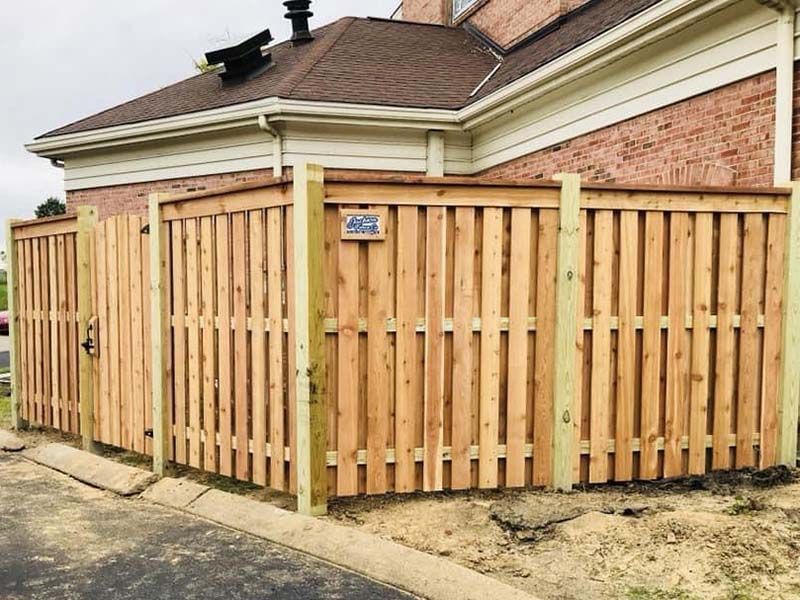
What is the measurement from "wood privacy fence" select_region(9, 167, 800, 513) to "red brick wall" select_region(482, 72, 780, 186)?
120 cm

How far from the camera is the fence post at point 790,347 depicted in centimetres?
466

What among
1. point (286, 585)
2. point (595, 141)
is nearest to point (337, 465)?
point (286, 585)

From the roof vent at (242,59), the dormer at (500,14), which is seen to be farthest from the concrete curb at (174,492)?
the dormer at (500,14)

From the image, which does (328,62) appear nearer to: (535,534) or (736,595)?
(535,534)

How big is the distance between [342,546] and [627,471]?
1.98 meters

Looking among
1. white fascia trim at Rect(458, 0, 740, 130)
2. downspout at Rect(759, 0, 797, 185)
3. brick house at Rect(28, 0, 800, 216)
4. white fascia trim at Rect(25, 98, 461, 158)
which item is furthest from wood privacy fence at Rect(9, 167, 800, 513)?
white fascia trim at Rect(25, 98, 461, 158)

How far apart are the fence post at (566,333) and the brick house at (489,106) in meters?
2.04

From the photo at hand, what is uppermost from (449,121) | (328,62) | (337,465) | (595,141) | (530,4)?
(530,4)

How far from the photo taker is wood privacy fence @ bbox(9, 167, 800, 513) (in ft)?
13.6

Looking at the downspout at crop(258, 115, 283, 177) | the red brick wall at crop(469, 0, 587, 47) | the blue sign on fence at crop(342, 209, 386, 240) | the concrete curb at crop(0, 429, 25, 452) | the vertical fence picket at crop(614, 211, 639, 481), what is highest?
the red brick wall at crop(469, 0, 587, 47)

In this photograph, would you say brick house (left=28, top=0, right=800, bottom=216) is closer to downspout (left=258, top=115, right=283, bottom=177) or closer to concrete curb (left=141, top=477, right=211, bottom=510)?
downspout (left=258, top=115, right=283, bottom=177)

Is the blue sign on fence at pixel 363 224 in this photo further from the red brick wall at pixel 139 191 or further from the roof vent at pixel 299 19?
the roof vent at pixel 299 19

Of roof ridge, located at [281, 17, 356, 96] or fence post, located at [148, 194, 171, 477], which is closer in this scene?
fence post, located at [148, 194, 171, 477]

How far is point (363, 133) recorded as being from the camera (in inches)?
390
